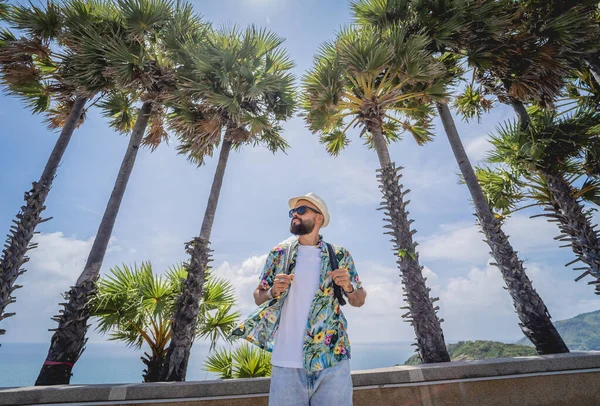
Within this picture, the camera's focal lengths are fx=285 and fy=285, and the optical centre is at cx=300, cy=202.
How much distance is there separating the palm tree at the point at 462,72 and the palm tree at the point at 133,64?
517cm

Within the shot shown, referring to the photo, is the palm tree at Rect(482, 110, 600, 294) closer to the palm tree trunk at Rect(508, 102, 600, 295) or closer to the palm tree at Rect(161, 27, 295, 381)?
the palm tree trunk at Rect(508, 102, 600, 295)

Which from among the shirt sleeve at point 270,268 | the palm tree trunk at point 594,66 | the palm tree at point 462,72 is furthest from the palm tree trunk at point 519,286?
the shirt sleeve at point 270,268

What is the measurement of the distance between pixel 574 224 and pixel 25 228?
11783 mm

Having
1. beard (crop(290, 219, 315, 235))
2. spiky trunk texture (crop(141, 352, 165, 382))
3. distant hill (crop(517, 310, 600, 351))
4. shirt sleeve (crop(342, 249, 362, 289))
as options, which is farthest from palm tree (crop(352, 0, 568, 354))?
distant hill (crop(517, 310, 600, 351))

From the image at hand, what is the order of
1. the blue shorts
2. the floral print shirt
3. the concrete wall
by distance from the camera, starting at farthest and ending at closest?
the concrete wall, the floral print shirt, the blue shorts

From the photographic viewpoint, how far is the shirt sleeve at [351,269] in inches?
86.7

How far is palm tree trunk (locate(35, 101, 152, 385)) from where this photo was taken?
15.9 ft

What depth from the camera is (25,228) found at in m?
5.66

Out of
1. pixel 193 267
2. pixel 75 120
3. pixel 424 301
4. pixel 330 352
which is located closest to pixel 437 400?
pixel 424 301

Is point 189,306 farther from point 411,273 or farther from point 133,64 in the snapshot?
point 133,64

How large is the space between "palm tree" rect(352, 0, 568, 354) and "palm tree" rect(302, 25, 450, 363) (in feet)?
2.30

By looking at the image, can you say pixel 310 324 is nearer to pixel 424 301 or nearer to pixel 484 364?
pixel 484 364

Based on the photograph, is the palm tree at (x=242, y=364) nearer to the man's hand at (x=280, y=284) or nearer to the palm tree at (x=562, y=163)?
the man's hand at (x=280, y=284)

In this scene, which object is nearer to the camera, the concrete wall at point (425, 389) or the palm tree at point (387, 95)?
the concrete wall at point (425, 389)
